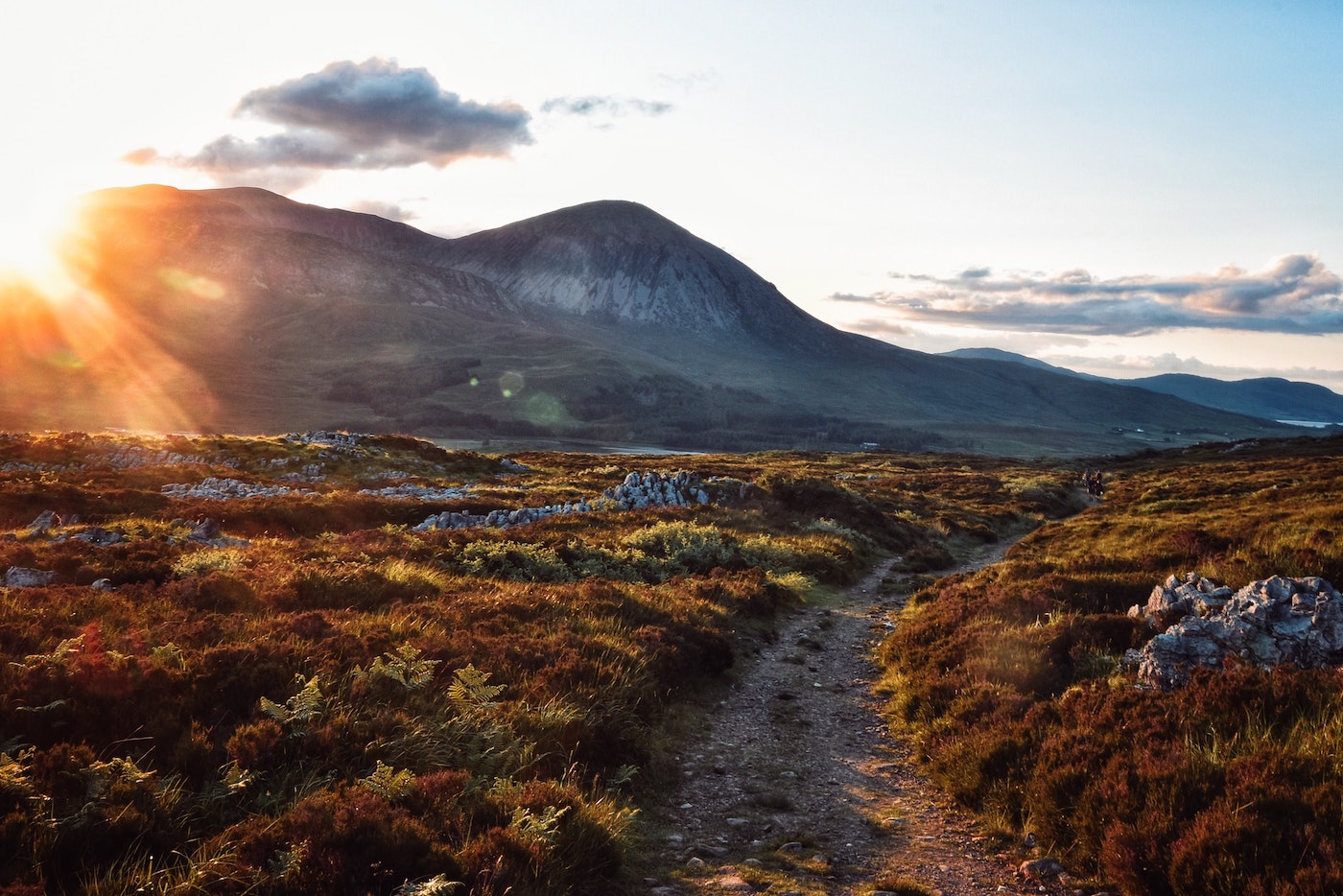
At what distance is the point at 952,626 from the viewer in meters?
15.0

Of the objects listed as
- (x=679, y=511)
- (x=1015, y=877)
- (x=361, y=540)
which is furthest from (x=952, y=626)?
(x=679, y=511)

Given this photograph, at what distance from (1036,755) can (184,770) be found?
9029mm

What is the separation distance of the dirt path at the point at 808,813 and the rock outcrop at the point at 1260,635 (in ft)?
12.1

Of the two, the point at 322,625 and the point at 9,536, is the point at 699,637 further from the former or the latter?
the point at 9,536

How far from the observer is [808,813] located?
905 centimetres

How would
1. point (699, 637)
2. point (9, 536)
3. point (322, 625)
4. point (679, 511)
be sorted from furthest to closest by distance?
point (679, 511)
point (9, 536)
point (699, 637)
point (322, 625)

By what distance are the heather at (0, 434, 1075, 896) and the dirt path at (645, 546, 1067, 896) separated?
0.67 metres

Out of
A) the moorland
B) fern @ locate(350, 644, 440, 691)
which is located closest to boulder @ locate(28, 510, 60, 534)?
the moorland

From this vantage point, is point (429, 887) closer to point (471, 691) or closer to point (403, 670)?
point (471, 691)

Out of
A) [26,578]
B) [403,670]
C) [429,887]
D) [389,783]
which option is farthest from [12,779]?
[26,578]

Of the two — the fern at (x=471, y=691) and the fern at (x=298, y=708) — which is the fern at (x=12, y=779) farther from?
the fern at (x=471, y=691)

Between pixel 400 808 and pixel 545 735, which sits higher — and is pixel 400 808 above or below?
above

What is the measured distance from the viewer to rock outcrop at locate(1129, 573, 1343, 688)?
9.80 metres

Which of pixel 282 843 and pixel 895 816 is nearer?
pixel 282 843
